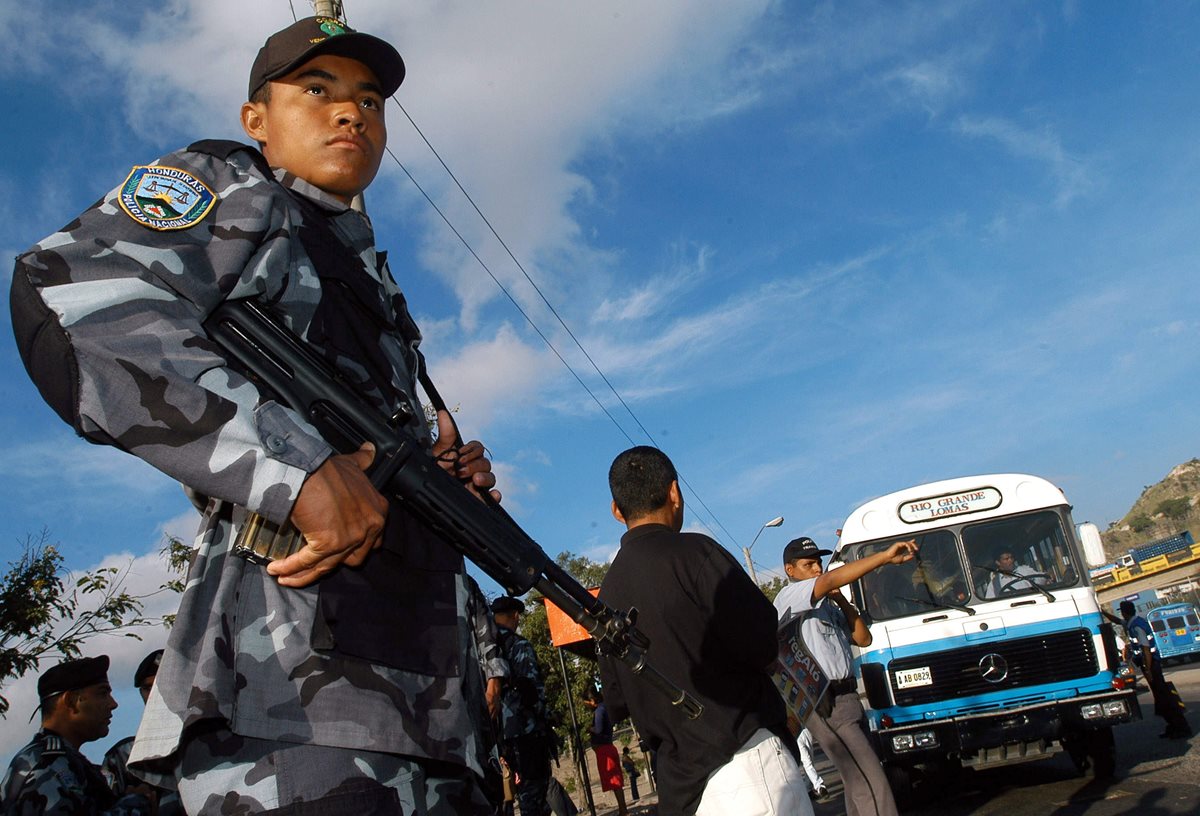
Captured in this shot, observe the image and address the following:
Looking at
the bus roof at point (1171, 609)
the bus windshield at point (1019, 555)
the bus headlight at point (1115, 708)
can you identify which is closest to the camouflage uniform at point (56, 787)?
the bus windshield at point (1019, 555)

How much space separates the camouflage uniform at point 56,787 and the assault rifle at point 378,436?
393 cm

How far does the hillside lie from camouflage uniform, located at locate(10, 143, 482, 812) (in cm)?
16676

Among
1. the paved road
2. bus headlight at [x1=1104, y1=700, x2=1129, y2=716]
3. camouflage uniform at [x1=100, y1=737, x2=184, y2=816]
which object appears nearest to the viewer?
camouflage uniform at [x1=100, y1=737, x2=184, y2=816]

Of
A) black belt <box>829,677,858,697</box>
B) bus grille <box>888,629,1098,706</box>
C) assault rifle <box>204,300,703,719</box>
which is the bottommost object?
bus grille <box>888,629,1098,706</box>

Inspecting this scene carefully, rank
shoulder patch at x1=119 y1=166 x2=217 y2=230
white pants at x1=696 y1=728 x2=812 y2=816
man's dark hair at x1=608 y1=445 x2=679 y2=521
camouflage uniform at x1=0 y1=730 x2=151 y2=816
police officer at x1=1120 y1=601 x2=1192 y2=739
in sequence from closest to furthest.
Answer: shoulder patch at x1=119 y1=166 x2=217 y2=230 < white pants at x1=696 y1=728 x2=812 y2=816 < man's dark hair at x1=608 y1=445 x2=679 y2=521 < camouflage uniform at x1=0 y1=730 x2=151 y2=816 < police officer at x1=1120 y1=601 x2=1192 y2=739

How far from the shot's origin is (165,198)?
1.48m

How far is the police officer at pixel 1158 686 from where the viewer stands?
10.3 metres

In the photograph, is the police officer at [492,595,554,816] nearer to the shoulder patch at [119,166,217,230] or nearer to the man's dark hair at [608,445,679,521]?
the man's dark hair at [608,445,679,521]

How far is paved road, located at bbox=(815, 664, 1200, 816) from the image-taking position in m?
7.14

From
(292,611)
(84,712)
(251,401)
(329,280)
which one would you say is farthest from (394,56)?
(84,712)

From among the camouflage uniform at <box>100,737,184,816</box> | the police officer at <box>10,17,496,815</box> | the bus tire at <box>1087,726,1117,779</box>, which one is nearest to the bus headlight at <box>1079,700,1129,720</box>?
the bus tire at <box>1087,726,1117,779</box>

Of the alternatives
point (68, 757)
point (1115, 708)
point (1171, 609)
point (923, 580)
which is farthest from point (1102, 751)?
point (1171, 609)

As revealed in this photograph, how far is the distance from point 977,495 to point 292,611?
8.64m

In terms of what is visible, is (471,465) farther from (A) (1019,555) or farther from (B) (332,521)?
(A) (1019,555)
